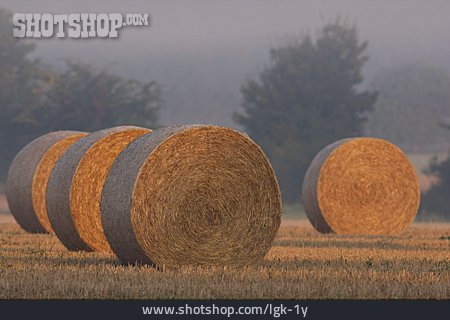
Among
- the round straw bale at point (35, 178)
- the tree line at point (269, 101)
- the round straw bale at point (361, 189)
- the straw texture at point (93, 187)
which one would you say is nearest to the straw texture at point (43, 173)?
the round straw bale at point (35, 178)

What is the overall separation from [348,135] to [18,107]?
50.9 feet

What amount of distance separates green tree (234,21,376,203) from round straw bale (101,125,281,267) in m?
36.5

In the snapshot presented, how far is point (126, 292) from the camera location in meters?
11.5

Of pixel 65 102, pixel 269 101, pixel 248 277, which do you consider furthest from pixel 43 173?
pixel 269 101

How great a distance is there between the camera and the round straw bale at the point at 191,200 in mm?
14094

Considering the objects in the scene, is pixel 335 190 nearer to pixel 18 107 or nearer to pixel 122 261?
pixel 122 261

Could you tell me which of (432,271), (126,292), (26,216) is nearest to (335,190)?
(26,216)

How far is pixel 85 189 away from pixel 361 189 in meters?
9.86

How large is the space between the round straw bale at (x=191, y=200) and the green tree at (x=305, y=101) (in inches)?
1439

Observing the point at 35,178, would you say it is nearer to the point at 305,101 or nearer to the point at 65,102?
the point at 65,102

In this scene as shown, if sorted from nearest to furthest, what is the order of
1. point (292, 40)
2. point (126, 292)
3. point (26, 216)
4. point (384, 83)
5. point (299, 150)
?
point (126, 292)
point (26, 216)
point (299, 150)
point (292, 40)
point (384, 83)

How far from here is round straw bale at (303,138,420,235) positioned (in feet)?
84.0

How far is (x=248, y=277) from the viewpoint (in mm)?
12977

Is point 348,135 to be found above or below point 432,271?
above
